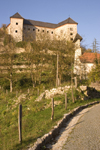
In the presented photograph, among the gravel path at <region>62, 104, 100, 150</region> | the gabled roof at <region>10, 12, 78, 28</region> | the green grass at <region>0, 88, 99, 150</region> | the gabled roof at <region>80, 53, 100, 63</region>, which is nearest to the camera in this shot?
the gravel path at <region>62, 104, 100, 150</region>

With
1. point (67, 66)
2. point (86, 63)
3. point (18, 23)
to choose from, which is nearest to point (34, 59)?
point (67, 66)

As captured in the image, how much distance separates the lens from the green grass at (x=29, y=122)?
6.34 m

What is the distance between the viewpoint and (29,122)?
10531mm

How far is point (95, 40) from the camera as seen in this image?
48.7 m

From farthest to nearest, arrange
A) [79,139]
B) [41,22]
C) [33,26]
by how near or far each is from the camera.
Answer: [41,22]
[33,26]
[79,139]

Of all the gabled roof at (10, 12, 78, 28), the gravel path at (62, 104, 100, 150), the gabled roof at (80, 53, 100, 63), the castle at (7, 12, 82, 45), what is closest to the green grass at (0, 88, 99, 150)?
the gravel path at (62, 104, 100, 150)

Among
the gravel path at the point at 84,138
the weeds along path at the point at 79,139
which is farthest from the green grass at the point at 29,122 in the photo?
the gravel path at the point at 84,138

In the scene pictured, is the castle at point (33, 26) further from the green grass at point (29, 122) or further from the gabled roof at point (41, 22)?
the green grass at point (29, 122)

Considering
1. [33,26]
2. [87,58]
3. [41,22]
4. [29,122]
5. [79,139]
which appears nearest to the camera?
[79,139]

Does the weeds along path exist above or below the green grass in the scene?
above

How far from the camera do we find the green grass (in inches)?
250

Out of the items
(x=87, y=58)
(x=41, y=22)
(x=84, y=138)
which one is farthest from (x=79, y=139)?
(x=41, y=22)

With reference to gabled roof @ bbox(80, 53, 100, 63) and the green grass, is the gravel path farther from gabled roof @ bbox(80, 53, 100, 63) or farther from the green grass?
gabled roof @ bbox(80, 53, 100, 63)

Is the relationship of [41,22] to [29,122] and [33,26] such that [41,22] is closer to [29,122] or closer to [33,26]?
[33,26]
